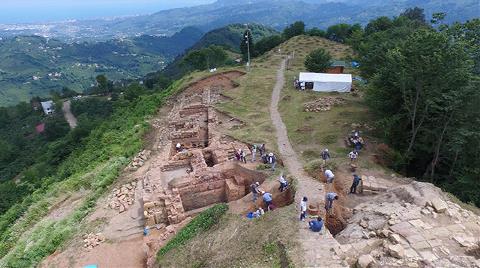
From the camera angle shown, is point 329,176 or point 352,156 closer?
point 329,176

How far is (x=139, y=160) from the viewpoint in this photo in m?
27.2

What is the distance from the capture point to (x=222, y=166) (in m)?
Answer: 23.9

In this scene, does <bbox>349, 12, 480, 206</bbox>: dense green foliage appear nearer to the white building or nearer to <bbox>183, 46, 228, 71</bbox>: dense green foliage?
<bbox>183, 46, 228, 71</bbox>: dense green foliage

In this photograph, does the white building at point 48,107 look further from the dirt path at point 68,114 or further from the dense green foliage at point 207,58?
the dense green foliage at point 207,58

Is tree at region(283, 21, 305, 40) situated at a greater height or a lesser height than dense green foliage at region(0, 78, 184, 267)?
greater

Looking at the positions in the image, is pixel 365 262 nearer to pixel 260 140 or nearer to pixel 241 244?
pixel 241 244

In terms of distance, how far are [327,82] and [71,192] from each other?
93.9 ft

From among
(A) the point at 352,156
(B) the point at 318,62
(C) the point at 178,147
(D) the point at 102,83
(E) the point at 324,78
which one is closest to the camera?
(A) the point at 352,156

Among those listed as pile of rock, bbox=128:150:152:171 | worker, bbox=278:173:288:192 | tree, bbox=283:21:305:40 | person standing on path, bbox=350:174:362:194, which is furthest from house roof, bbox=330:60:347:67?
worker, bbox=278:173:288:192

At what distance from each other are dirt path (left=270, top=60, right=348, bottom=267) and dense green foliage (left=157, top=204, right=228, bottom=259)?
4097mm

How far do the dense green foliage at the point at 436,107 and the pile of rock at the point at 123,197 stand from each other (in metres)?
17.4

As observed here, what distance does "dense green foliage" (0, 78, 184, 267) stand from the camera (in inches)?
765

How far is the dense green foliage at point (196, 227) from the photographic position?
55.4 ft

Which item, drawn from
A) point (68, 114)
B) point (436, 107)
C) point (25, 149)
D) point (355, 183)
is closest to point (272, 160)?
point (355, 183)
